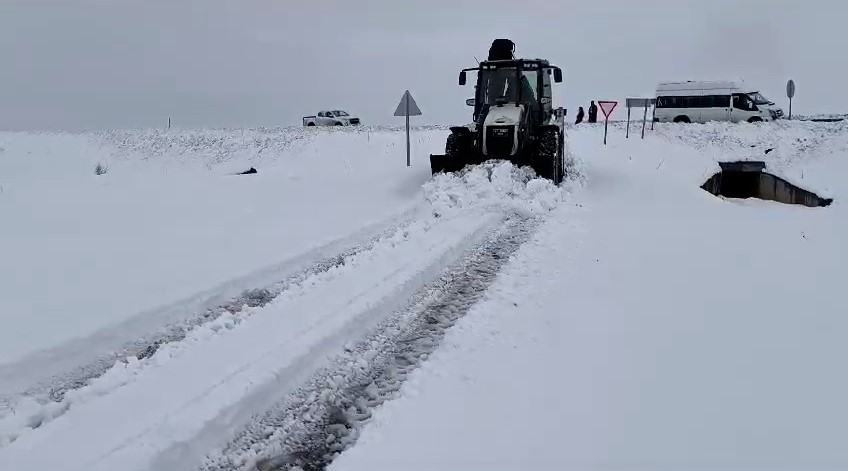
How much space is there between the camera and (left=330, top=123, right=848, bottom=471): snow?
313 centimetres

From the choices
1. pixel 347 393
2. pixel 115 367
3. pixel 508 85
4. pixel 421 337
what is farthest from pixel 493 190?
pixel 115 367

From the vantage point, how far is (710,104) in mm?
29797

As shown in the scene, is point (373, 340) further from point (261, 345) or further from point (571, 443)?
point (571, 443)

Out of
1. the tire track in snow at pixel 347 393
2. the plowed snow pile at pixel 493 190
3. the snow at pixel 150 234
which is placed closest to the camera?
the tire track in snow at pixel 347 393

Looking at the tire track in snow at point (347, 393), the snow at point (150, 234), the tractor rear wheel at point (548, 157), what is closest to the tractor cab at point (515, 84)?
the tractor rear wheel at point (548, 157)

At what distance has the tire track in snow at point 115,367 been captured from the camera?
3.54m

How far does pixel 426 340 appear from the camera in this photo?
472 cm

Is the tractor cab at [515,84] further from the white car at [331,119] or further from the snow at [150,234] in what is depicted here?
the white car at [331,119]

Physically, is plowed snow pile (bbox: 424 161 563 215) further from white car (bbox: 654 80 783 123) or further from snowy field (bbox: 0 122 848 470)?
white car (bbox: 654 80 783 123)

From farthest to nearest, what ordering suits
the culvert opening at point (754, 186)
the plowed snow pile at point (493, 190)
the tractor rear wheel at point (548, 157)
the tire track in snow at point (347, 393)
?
the culvert opening at point (754, 186)
the tractor rear wheel at point (548, 157)
the plowed snow pile at point (493, 190)
the tire track in snow at point (347, 393)

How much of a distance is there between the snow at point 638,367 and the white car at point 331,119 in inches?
1248

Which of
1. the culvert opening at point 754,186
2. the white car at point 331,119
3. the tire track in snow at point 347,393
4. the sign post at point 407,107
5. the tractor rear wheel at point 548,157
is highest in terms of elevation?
the white car at point 331,119

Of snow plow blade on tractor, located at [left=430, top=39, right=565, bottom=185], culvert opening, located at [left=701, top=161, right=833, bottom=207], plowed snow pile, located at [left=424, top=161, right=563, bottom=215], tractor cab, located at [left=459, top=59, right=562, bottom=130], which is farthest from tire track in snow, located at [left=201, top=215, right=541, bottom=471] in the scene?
culvert opening, located at [left=701, top=161, right=833, bottom=207]

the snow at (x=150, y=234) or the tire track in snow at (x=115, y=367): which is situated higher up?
the snow at (x=150, y=234)
